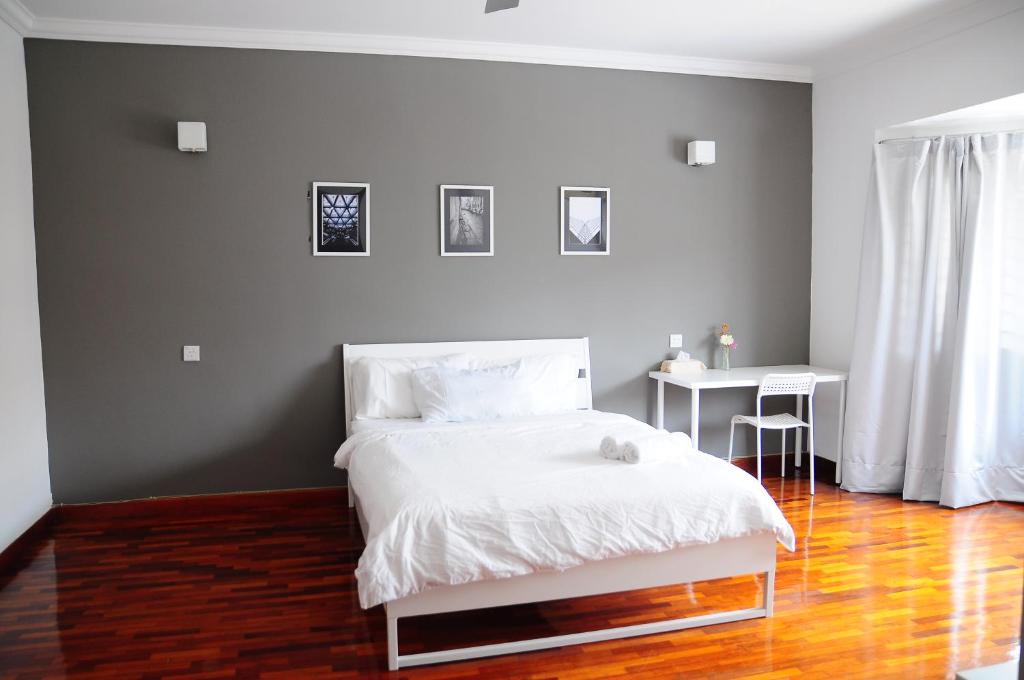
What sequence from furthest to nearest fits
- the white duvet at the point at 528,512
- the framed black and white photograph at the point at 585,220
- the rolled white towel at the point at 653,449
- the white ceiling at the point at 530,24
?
the framed black and white photograph at the point at 585,220, the white ceiling at the point at 530,24, the rolled white towel at the point at 653,449, the white duvet at the point at 528,512

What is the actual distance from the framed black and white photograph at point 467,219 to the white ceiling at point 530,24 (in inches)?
33.3

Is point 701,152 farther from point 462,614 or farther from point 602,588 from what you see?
point 462,614

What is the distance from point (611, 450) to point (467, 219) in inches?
78.9

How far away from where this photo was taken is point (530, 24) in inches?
166

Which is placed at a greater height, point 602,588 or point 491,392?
point 491,392

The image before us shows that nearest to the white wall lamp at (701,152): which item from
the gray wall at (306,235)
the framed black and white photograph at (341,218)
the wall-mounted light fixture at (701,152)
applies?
the wall-mounted light fixture at (701,152)

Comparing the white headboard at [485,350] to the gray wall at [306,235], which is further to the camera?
the white headboard at [485,350]

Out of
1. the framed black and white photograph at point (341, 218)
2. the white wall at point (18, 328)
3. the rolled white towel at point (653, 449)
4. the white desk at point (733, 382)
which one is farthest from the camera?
the white desk at point (733, 382)

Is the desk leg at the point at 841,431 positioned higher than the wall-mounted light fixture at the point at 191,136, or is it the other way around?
the wall-mounted light fixture at the point at 191,136

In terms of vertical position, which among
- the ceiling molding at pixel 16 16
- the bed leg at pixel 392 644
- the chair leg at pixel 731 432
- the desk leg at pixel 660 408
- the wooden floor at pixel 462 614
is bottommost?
the wooden floor at pixel 462 614

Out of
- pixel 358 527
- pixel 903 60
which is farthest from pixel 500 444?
pixel 903 60

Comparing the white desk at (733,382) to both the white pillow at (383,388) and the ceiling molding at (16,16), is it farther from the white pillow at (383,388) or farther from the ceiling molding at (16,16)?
the ceiling molding at (16,16)

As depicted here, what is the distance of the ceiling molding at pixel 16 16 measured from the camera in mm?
3715

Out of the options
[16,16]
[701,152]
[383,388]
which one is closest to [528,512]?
[383,388]
